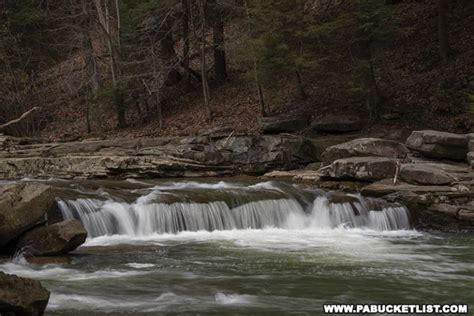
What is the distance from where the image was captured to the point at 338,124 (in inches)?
832

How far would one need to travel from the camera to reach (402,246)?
12.2 meters

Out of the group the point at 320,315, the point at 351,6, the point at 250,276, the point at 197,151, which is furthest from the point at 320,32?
the point at 320,315

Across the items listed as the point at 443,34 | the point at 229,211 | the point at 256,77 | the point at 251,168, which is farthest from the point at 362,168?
the point at 443,34

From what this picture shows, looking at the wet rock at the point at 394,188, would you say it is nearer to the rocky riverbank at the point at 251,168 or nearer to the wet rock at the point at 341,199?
the rocky riverbank at the point at 251,168

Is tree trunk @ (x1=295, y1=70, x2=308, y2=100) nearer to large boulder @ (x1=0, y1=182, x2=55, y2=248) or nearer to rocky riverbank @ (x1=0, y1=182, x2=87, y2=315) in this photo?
large boulder @ (x1=0, y1=182, x2=55, y2=248)

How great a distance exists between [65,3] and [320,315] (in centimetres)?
3143

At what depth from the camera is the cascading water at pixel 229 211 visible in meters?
13.3

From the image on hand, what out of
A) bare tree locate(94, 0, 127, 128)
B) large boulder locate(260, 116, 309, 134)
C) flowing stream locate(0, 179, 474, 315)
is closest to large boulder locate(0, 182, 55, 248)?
flowing stream locate(0, 179, 474, 315)

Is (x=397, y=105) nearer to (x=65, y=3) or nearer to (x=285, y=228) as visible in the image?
(x=285, y=228)

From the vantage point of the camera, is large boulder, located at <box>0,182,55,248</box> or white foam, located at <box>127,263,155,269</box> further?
large boulder, located at <box>0,182,55,248</box>

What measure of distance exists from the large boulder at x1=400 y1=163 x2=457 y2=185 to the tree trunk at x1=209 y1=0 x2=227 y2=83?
12762 millimetres

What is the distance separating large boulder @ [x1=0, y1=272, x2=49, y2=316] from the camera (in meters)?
5.66

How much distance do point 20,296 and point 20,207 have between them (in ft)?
17.0

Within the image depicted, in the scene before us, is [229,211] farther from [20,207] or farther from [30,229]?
[20,207]
